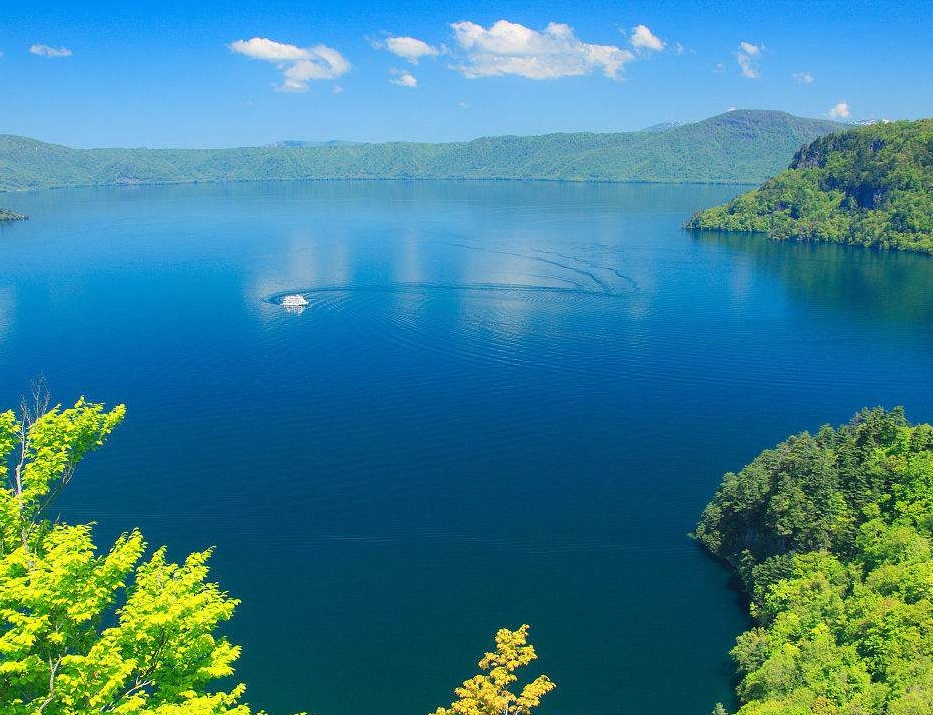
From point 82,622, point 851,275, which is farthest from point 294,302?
point 851,275

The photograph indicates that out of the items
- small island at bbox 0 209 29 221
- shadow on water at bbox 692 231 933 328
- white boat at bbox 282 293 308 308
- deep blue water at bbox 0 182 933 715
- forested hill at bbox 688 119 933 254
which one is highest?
forested hill at bbox 688 119 933 254

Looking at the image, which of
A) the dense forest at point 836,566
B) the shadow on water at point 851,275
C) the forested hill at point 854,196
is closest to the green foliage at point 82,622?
the dense forest at point 836,566

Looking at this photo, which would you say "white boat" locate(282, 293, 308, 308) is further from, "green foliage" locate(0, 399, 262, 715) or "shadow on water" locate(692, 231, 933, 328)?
"green foliage" locate(0, 399, 262, 715)

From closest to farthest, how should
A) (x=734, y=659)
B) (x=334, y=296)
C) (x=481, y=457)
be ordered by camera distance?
1. (x=734, y=659)
2. (x=481, y=457)
3. (x=334, y=296)

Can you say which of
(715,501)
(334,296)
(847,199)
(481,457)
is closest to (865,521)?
(715,501)

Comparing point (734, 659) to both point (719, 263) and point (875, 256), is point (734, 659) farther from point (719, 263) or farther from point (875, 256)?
point (875, 256)

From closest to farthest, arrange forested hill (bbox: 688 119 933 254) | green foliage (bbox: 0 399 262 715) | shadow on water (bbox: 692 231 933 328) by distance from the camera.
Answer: green foliage (bbox: 0 399 262 715) < shadow on water (bbox: 692 231 933 328) < forested hill (bbox: 688 119 933 254)

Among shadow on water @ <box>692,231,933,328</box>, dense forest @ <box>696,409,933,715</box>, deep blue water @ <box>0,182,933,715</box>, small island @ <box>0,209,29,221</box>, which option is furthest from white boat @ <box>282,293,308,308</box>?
small island @ <box>0,209,29,221</box>
